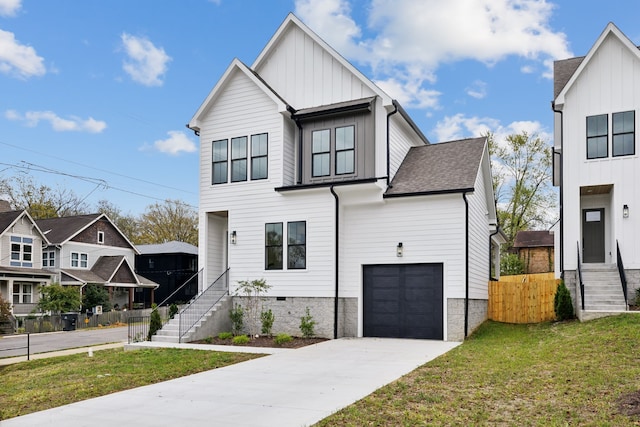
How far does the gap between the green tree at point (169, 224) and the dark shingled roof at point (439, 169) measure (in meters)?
42.3

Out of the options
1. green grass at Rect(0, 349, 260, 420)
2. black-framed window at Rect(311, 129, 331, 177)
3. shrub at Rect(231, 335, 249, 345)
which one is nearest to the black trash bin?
green grass at Rect(0, 349, 260, 420)

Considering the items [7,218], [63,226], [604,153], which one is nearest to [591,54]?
[604,153]

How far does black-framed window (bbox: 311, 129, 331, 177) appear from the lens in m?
17.4

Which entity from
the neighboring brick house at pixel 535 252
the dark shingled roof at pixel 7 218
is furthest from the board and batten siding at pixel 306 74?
the neighboring brick house at pixel 535 252

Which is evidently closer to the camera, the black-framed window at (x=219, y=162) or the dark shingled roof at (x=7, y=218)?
the black-framed window at (x=219, y=162)

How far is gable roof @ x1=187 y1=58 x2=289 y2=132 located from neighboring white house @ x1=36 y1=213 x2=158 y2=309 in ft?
77.4

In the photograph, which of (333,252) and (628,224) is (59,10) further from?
(628,224)

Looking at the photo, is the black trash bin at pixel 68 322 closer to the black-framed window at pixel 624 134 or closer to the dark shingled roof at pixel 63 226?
the dark shingled roof at pixel 63 226

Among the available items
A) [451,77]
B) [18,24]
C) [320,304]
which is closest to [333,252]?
[320,304]

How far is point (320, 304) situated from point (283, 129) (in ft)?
19.4

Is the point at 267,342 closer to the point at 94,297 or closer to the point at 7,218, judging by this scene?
the point at 94,297

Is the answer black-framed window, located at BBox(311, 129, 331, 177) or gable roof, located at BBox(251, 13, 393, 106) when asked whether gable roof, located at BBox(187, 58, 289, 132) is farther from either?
black-framed window, located at BBox(311, 129, 331, 177)

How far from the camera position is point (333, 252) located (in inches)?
646

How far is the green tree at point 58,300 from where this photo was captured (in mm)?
32344
